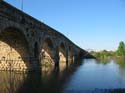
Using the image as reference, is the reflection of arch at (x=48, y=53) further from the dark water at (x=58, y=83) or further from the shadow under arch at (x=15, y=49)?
the dark water at (x=58, y=83)

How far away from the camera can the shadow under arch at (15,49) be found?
129ft

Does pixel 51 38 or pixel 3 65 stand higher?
pixel 51 38

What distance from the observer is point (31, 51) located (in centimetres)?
4184

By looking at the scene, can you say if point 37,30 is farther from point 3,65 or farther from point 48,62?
point 48,62

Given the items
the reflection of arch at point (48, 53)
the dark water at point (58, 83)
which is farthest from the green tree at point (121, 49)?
the dark water at point (58, 83)

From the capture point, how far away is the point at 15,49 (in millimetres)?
40625

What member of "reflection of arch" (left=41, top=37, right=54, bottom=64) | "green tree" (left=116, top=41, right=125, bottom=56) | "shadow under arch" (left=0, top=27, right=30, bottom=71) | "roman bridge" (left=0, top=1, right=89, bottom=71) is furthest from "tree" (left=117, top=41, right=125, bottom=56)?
"shadow under arch" (left=0, top=27, right=30, bottom=71)

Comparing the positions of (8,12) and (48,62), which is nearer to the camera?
(8,12)

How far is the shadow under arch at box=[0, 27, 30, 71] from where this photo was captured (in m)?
39.2

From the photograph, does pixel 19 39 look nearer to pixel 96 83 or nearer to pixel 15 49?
pixel 15 49

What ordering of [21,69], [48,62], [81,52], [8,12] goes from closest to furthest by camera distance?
1. [8,12]
2. [21,69]
3. [48,62]
4. [81,52]

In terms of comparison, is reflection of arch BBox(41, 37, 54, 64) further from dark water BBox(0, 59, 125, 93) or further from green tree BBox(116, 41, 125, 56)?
green tree BBox(116, 41, 125, 56)

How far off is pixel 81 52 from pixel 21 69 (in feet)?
260

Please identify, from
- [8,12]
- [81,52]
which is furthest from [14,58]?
[81,52]
